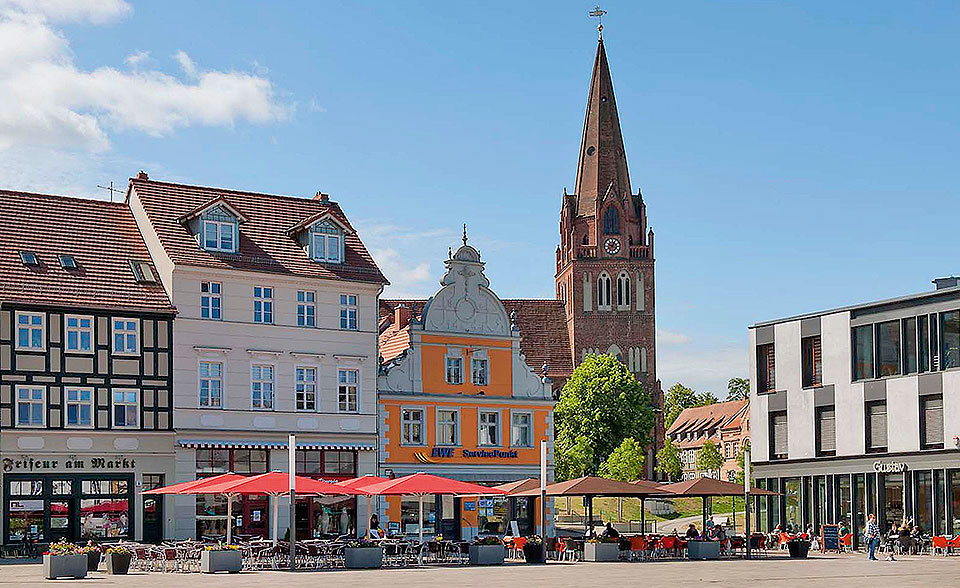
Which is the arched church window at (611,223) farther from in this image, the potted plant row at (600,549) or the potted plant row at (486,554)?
the potted plant row at (486,554)

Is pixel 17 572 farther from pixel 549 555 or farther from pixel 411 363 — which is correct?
pixel 411 363

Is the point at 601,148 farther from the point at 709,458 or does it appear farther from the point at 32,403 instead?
the point at 32,403

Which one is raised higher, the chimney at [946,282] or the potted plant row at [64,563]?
the chimney at [946,282]

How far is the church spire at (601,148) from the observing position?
12262 cm

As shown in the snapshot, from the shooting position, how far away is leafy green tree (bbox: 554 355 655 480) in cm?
9162

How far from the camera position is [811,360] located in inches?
2141

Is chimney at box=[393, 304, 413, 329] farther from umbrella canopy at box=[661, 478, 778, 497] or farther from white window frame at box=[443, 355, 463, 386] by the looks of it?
umbrella canopy at box=[661, 478, 778, 497]

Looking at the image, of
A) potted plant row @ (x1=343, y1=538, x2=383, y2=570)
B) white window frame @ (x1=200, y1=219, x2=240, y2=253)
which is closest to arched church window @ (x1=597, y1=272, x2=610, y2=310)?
white window frame @ (x1=200, y1=219, x2=240, y2=253)

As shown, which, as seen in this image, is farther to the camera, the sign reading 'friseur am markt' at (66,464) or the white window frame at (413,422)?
the white window frame at (413,422)

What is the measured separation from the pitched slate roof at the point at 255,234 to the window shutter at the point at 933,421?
19549 mm

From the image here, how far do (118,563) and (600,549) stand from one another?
45.5 ft

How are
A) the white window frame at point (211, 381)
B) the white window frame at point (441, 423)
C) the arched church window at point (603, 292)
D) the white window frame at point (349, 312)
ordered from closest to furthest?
1. the white window frame at point (211, 381)
2. the white window frame at point (349, 312)
3. the white window frame at point (441, 423)
4. the arched church window at point (603, 292)

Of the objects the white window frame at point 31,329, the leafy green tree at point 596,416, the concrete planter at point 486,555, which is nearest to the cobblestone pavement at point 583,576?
the concrete planter at point 486,555

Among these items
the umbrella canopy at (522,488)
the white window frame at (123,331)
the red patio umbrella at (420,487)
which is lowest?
the umbrella canopy at (522,488)
